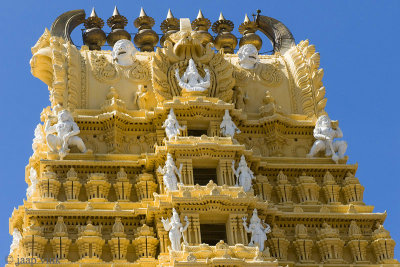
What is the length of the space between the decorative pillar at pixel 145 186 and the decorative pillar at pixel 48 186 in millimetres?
3374

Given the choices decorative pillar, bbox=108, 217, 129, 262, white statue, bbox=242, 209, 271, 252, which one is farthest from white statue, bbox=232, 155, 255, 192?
decorative pillar, bbox=108, 217, 129, 262

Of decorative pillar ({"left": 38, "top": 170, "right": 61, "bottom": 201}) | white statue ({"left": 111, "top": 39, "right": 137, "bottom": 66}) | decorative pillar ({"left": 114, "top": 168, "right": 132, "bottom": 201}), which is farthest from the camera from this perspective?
white statue ({"left": 111, "top": 39, "right": 137, "bottom": 66})

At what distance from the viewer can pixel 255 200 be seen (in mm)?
39562

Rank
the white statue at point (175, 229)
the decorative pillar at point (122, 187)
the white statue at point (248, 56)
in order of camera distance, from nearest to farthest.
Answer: the white statue at point (175, 229), the decorative pillar at point (122, 187), the white statue at point (248, 56)

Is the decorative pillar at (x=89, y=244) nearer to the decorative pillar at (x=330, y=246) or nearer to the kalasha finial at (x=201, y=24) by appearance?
the decorative pillar at (x=330, y=246)

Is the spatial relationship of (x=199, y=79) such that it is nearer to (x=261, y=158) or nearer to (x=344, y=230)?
(x=261, y=158)

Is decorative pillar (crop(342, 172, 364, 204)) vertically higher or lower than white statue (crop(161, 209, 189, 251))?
higher

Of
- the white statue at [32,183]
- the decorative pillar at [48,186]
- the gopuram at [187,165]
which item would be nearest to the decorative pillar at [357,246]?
the gopuram at [187,165]

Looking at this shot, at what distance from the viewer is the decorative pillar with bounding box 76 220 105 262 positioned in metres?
38.8

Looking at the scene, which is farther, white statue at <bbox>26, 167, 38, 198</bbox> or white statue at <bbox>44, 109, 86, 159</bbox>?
white statue at <bbox>44, 109, 86, 159</bbox>

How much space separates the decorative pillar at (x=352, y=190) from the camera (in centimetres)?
4306

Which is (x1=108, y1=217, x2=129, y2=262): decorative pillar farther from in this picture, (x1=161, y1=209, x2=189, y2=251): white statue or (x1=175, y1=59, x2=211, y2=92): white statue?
(x1=175, y1=59, x2=211, y2=92): white statue

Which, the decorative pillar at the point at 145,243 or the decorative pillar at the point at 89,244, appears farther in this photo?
the decorative pillar at the point at 145,243

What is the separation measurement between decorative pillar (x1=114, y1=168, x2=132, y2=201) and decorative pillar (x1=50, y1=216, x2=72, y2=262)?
A: 3353mm
